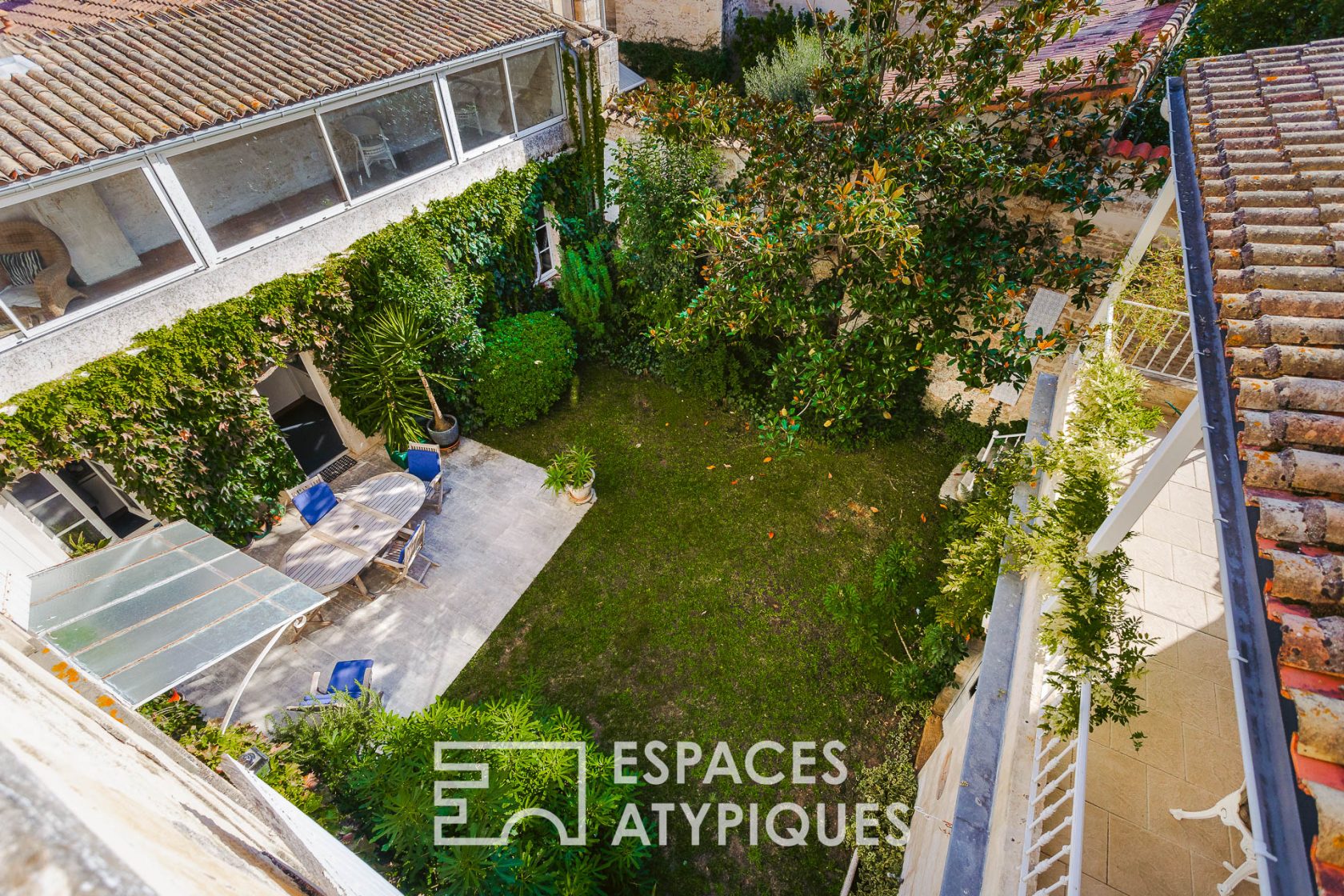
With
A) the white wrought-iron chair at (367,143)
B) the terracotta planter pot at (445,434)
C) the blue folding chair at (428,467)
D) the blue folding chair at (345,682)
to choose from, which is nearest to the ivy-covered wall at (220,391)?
the white wrought-iron chair at (367,143)

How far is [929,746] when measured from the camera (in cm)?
707

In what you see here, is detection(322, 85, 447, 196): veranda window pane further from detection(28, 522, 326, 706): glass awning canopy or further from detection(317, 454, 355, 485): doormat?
detection(28, 522, 326, 706): glass awning canopy

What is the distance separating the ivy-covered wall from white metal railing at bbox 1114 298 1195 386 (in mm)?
9765

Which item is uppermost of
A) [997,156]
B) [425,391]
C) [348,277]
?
[997,156]

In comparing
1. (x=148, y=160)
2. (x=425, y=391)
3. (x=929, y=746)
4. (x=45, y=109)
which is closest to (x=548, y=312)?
(x=425, y=391)

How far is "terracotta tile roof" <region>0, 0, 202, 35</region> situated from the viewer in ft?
28.2

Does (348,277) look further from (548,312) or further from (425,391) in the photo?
(548,312)

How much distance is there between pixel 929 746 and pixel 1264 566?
18.6 ft

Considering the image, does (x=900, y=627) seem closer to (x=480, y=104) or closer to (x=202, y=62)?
(x=480, y=104)

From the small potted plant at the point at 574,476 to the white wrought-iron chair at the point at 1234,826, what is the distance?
7.62 meters

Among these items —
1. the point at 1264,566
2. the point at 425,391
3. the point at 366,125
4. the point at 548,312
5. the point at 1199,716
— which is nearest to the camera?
the point at 1264,566

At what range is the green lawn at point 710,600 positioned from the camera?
23.6ft

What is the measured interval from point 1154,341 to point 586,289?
8732mm

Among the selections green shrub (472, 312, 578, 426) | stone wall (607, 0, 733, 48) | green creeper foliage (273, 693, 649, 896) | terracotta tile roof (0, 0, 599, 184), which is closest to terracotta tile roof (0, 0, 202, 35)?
terracotta tile roof (0, 0, 599, 184)
